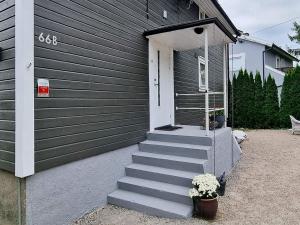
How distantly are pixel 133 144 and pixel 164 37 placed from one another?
253 centimetres

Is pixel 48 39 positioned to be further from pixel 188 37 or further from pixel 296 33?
pixel 296 33

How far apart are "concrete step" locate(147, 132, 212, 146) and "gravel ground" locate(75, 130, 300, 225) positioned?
0.97 meters

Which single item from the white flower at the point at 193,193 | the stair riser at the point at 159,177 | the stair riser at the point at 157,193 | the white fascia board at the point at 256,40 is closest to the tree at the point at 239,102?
the white fascia board at the point at 256,40

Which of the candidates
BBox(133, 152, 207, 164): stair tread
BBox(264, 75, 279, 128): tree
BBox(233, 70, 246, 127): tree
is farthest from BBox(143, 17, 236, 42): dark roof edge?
BBox(264, 75, 279, 128): tree

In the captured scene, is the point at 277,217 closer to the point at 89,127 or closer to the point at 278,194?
the point at 278,194

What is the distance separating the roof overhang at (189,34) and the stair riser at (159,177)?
2896 millimetres

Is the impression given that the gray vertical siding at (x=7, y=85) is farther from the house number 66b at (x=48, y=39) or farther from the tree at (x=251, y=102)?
the tree at (x=251, y=102)

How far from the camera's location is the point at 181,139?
17.6ft

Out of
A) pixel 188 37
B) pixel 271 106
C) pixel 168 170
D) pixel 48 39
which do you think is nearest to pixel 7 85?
pixel 48 39

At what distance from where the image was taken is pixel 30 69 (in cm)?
331

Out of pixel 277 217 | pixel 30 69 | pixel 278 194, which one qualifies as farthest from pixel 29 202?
pixel 278 194

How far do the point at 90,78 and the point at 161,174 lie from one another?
2.01 meters

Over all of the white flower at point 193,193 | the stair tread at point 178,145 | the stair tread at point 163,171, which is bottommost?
the white flower at point 193,193

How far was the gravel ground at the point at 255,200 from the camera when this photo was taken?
3863 mm
